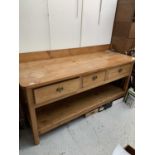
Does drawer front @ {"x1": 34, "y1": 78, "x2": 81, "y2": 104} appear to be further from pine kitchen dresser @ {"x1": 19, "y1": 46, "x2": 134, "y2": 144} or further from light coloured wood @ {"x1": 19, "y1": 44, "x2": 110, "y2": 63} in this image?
light coloured wood @ {"x1": 19, "y1": 44, "x2": 110, "y2": 63}

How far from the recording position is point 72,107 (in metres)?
1.54

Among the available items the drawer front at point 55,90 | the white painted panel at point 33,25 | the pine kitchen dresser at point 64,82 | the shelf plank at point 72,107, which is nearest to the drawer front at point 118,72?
the pine kitchen dresser at point 64,82

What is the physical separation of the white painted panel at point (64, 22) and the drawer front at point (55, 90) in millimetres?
586

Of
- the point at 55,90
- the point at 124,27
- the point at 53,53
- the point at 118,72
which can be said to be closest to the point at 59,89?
the point at 55,90

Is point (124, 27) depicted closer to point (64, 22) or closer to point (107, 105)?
point (64, 22)

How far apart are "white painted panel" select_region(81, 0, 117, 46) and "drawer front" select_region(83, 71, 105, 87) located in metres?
0.58

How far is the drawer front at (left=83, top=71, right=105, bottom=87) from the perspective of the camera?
131 centimetres

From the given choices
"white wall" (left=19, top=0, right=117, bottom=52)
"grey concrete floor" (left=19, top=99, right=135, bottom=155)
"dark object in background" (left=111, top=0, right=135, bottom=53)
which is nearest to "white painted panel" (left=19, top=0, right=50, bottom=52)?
"white wall" (left=19, top=0, right=117, bottom=52)

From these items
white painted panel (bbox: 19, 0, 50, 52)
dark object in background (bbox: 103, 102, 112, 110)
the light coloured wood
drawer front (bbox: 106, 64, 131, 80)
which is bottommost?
dark object in background (bbox: 103, 102, 112, 110)
